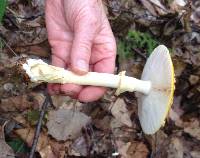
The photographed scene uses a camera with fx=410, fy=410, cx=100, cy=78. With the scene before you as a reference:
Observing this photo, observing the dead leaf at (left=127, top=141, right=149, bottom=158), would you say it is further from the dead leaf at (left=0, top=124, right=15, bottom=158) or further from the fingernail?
the fingernail

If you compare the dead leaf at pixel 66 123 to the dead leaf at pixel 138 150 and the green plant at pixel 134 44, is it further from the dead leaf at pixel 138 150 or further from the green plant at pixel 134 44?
the green plant at pixel 134 44

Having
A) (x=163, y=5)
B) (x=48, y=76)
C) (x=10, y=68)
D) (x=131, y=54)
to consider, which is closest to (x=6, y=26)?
(x=10, y=68)

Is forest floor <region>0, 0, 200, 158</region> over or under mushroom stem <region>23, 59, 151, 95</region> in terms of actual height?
under

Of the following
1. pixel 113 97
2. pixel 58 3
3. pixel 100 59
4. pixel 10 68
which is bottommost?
pixel 113 97

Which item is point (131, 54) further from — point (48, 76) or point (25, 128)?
point (48, 76)

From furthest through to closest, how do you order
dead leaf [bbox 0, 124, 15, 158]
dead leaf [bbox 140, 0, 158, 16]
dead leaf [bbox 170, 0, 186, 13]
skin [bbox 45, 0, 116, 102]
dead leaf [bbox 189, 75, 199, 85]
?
dead leaf [bbox 170, 0, 186, 13]
dead leaf [bbox 140, 0, 158, 16]
dead leaf [bbox 189, 75, 199, 85]
dead leaf [bbox 0, 124, 15, 158]
skin [bbox 45, 0, 116, 102]

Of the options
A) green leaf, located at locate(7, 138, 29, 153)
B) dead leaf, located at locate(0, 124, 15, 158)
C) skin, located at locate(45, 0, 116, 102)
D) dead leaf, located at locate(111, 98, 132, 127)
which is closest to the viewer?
skin, located at locate(45, 0, 116, 102)

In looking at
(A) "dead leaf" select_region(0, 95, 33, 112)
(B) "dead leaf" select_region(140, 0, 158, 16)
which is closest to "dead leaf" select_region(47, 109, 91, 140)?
(A) "dead leaf" select_region(0, 95, 33, 112)
